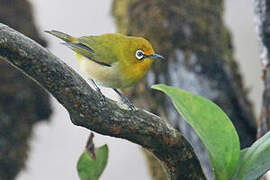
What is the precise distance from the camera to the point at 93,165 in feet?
2.95

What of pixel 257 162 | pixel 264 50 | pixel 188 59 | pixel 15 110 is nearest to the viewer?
pixel 257 162

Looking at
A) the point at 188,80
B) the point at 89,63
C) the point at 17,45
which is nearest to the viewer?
the point at 17,45

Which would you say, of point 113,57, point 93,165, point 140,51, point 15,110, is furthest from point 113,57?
point 15,110

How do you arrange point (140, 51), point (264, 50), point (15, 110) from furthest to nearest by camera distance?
point (15, 110) < point (264, 50) < point (140, 51)

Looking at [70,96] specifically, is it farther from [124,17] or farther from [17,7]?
[17,7]

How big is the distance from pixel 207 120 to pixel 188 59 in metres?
1.05

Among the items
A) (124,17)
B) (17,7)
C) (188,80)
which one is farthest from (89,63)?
(17,7)

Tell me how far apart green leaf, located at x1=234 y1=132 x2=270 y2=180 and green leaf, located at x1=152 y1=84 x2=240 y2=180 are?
48mm

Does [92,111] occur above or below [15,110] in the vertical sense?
above

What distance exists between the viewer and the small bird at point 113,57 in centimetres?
105

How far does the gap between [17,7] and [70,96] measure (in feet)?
5.07

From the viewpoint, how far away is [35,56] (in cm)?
68

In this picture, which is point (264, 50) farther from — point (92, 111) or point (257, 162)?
point (92, 111)

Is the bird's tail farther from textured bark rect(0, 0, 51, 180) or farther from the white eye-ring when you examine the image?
textured bark rect(0, 0, 51, 180)
